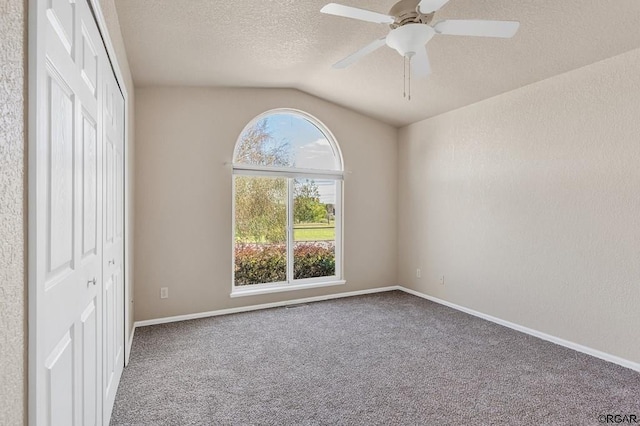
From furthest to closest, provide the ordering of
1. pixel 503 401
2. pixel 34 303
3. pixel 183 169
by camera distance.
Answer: pixel 183 169, pixel 503 401, pixel 34 303

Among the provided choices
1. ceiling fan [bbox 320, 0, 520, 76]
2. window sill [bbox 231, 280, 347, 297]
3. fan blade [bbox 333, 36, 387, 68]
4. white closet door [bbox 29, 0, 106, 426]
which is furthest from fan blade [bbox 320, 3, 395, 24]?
window sill [bbox 231, 280, 347, 297]

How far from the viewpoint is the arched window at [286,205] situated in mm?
4352

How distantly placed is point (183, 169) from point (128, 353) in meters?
1.92

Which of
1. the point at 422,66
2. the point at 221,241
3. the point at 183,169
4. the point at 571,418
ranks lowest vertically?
the point at 571,418

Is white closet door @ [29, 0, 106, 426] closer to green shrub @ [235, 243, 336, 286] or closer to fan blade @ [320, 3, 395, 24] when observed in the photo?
fan blade @ [320, 3, 395, 24]

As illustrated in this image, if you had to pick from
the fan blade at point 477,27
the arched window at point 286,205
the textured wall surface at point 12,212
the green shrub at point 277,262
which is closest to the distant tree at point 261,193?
the arched window at point 286,205

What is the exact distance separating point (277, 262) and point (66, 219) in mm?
3473

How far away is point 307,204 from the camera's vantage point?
4762mm

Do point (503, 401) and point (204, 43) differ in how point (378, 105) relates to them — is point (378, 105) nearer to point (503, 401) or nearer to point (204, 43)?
point (204, 43)

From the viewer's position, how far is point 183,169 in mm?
3898

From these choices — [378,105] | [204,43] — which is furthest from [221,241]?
[378,105]

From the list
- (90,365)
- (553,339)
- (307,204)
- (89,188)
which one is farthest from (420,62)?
(553,339)

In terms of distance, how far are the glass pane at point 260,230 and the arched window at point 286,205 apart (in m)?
0.01

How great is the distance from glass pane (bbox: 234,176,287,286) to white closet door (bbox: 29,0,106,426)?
2591mm
